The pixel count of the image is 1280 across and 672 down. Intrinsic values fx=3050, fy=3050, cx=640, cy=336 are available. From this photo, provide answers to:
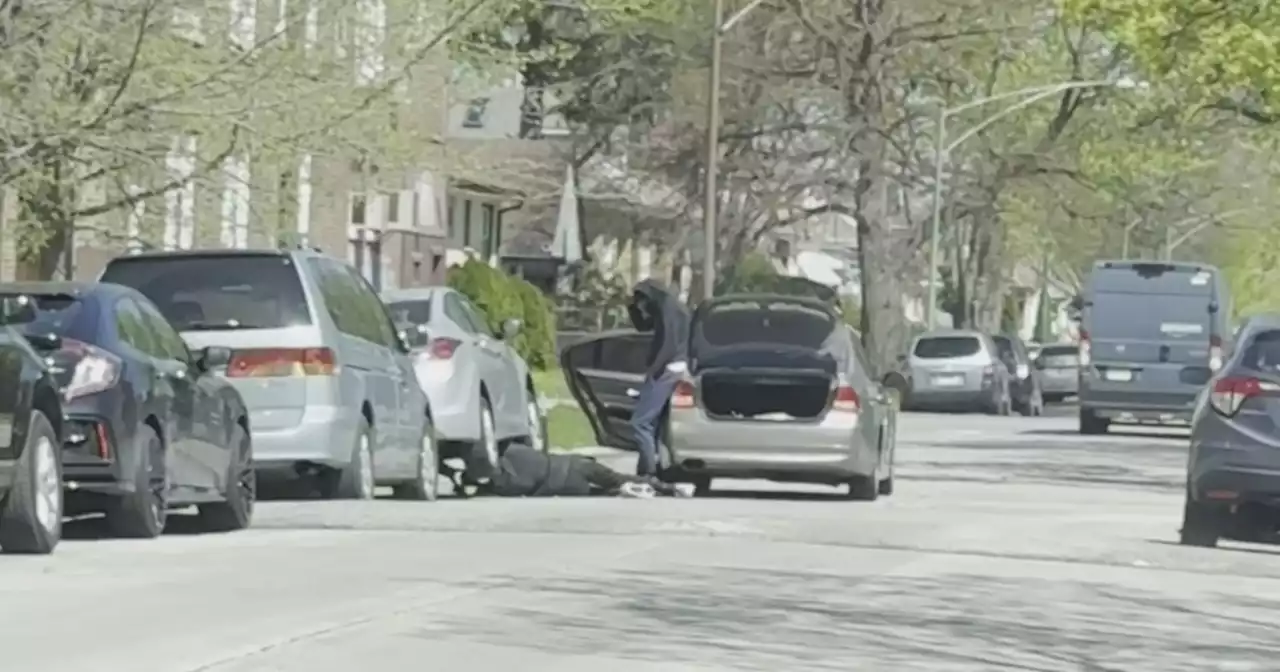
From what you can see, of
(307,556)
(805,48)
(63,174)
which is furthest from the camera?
(805,48)

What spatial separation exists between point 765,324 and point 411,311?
121 inches

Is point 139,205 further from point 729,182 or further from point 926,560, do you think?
point 729,182

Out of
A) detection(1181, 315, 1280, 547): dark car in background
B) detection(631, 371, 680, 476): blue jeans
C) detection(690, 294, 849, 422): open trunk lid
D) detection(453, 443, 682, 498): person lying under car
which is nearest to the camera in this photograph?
detection(1181, 315, 1280, 547): dark car in background

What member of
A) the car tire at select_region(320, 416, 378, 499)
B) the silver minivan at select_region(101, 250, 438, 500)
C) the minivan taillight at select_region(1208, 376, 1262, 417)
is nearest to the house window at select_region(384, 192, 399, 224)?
the car tire at select_region(320, 416, 378, 499)

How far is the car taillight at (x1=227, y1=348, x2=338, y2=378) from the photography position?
20391 millimetres

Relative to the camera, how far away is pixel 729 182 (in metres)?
57.5

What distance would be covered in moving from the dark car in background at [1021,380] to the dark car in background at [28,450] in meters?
41.5

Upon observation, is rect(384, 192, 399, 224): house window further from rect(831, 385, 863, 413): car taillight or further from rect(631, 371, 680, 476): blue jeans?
rect(831, 385, 863, 413): car taillight

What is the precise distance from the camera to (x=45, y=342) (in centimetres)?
1681

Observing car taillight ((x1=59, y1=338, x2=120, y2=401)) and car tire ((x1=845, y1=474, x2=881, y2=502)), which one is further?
car tire ((x1=845, y1=474, x2=881, y2=502))

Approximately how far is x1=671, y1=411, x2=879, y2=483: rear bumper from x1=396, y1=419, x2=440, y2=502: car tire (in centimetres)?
193

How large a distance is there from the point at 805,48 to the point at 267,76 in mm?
30272

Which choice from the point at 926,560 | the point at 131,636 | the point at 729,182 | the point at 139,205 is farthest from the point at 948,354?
the point at 131,636

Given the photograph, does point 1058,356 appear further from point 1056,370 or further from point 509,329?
point 509,329
